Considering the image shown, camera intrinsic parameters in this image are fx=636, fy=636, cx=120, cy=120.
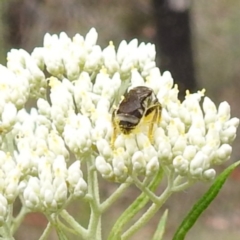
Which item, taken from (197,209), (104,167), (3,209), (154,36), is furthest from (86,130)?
(154,36)

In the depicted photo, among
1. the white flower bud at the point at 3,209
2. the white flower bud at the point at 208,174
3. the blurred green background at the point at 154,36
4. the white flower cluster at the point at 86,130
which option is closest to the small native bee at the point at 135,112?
the white flower cluster at the point at 86,130

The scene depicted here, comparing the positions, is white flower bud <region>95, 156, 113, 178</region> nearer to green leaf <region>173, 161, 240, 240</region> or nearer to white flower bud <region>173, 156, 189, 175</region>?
white flower bud <region>173, 156, 189, 175</region>

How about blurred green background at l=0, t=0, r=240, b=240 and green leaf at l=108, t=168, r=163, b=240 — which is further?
blurred green background at l=0, t=0, r=240, b=240

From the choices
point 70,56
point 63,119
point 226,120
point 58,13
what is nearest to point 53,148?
point 63,119

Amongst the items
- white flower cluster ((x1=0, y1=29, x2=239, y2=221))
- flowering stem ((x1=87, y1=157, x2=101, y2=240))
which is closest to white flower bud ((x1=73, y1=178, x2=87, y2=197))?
white flower cluster ((x1=0, y1=29, x2=239, y2=221))

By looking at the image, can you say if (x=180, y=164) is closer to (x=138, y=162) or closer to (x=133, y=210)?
(x=138, y=162)

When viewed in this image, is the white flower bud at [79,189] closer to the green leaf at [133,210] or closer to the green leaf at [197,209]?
the green leaf at [133,210]
